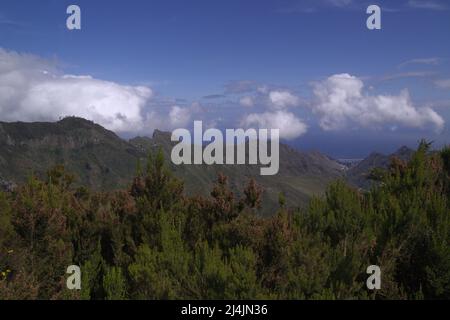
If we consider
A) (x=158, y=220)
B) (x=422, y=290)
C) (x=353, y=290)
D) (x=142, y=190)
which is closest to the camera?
(x=353, y=290)

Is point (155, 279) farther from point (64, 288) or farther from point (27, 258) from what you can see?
point (27, 258)

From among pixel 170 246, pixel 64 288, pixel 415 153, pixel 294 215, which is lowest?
pixel 64 288

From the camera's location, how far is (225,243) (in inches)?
403

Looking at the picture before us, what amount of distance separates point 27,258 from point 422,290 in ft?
25.7

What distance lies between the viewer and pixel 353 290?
23.8 ft

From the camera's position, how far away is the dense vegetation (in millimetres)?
7488

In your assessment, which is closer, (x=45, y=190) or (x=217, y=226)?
(x=217, y=226)

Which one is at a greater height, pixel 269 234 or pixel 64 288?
pixel 269 234

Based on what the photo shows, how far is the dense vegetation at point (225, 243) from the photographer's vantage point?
24.6 feet

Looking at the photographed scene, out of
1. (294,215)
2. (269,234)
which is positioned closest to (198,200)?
(294,215)

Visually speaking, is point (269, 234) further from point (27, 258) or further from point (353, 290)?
point (27, 258)

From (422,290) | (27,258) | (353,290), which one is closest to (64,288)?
(27,258)

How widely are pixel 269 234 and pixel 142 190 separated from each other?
4.43 m

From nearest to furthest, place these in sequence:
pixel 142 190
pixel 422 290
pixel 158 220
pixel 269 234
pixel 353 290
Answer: pixel 353 290
pixel 422 290
pixel 269 234
pixel 158 220
pixel 142 190
